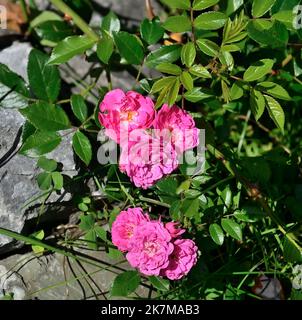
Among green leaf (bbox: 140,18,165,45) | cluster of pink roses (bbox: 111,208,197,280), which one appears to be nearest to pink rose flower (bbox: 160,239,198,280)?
cluster of pink roses (bbox: 111,208,197,280)

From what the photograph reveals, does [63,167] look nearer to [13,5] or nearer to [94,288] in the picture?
[94,288]

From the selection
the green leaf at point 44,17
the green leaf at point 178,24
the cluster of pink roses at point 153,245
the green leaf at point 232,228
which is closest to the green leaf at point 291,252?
the green leaf at point 232,228

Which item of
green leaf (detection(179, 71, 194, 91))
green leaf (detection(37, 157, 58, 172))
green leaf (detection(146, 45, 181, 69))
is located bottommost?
green leaf (detection(37, 157, 58, 172))

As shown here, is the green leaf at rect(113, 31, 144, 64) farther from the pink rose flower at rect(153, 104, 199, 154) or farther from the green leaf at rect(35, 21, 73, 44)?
the green leaf at rect(35, 21, 73, 44)

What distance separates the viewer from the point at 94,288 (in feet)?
Result: 5.14

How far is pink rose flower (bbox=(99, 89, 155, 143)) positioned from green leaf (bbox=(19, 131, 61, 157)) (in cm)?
18

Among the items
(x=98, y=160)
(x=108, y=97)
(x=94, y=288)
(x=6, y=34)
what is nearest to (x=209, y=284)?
(x=94, y=288)

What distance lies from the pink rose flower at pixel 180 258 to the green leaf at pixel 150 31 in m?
0.55

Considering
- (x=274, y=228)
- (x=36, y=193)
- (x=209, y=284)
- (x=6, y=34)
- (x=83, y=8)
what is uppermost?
(x=83, y=8)

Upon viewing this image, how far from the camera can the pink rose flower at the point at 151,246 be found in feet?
4.21

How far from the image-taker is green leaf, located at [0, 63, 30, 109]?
1.50 meters

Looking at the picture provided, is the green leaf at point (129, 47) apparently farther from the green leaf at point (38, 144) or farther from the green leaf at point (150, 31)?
the green leaf at point (38, 144)

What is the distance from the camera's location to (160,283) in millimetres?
1441

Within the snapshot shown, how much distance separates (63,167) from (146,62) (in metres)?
0.38
